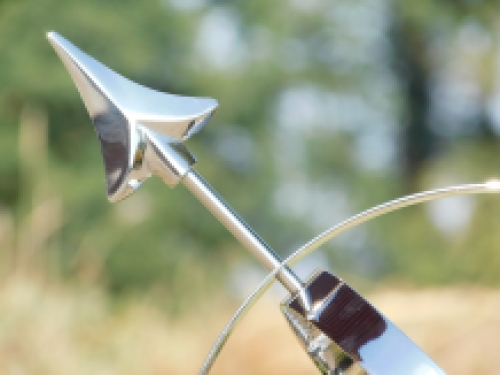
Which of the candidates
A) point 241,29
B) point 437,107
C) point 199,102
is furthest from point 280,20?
point 199,102

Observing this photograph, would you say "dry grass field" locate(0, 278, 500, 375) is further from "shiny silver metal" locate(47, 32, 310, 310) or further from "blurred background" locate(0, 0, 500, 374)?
"shiny silver metal" locate(47, 32, 310, 310)

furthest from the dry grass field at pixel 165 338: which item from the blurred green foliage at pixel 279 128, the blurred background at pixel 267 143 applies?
the blurred green foliage at pixel 279 128

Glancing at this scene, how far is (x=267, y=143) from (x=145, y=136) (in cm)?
350

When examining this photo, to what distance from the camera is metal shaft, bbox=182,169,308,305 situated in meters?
0.33

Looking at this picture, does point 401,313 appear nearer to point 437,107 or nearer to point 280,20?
point 280,20

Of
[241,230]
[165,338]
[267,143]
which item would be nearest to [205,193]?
[241,230]

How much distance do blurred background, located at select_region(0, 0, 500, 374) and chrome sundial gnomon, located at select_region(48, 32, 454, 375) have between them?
98 cm

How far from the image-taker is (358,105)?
4430mm

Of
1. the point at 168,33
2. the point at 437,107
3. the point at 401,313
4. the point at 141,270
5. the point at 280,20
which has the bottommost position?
the point at 437,107

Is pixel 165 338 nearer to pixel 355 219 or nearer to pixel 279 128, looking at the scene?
pixel 355 219

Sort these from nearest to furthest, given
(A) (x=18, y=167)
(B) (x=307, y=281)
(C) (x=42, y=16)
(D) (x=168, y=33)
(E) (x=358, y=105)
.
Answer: (B) (x=307, y=281) < (A) (x=18, y=167) < (C) (x=42, y=16) < (D) (x=168, y=33) < (E) (x=358, y=105)

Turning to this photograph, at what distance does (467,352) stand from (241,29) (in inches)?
143

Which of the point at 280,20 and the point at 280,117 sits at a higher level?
the point at 280,20

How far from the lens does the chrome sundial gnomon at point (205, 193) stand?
308 millimetres
